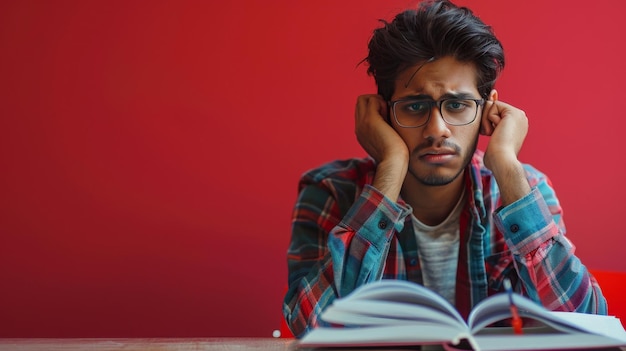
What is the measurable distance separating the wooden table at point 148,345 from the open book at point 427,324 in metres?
0.19

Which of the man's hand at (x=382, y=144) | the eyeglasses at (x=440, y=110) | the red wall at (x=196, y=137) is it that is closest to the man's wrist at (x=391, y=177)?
the man's hand at (x=382, y=144)

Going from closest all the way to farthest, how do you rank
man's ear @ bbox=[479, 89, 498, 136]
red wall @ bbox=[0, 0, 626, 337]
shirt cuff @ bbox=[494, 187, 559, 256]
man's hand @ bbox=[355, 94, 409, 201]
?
shirt cuff @ bbox=[494, 187, 559, 256], man's hand @ bbox=[355, 94, 409, 201], man's ear @ bbox=[479, 89, 498, 136], red wall @ bbox=[0, 0, 626, 337]

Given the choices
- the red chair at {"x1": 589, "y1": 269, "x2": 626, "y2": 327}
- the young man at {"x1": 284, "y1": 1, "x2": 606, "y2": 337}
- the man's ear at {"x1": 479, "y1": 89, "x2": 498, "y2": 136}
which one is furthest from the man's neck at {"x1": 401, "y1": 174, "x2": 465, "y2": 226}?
the red chair at {"x1": 589, "y1": 269, "x2": 626, "y2": 327}

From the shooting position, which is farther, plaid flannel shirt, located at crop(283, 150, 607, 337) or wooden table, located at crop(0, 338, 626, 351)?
plaid flannel shirt, located at crop(283, 150, 607, 337)

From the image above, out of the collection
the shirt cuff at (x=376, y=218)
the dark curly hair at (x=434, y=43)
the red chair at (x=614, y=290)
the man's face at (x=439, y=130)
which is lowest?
the red chair at (x=614, y=290)

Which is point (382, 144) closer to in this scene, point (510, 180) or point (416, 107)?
point (416, 107)

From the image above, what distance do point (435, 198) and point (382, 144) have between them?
22cm

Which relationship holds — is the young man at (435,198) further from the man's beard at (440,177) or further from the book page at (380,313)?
the book page at (380,313)

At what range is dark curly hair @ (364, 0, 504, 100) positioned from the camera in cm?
145

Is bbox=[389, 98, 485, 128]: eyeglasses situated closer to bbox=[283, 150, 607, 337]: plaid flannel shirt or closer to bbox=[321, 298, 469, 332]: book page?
bbox=[283, 150, 607, 337]: plaid flannel shirt

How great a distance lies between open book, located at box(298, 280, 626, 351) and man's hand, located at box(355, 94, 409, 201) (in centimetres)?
55

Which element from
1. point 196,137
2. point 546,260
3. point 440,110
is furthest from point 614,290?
point 196,137

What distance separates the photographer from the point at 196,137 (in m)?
1.93

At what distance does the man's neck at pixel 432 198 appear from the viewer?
1555 millimetres
